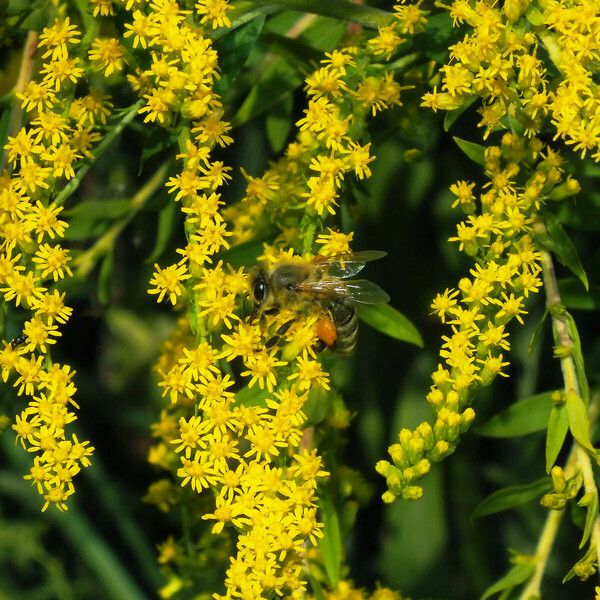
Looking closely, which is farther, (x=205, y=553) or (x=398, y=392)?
(x=398, y=392)

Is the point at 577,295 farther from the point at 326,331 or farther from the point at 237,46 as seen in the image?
the point at 237,46

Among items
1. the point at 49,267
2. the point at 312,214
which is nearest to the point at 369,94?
the point at 312,214

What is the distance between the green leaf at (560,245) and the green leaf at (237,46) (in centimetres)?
43

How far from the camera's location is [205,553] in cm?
162

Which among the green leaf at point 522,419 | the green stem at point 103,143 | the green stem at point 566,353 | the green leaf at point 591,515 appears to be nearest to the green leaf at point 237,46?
the green stem at point 103,143

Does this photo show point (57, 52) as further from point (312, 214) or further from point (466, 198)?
point (466, 198)

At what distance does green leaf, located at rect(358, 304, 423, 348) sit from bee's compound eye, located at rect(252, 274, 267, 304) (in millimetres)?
134

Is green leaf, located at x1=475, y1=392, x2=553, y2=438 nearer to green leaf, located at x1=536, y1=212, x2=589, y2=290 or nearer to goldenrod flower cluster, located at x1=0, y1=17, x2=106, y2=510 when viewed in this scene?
Answer: green leaf, located at x1=536, y1=212, x2=589, y2=290

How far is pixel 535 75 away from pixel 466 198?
0.57ft

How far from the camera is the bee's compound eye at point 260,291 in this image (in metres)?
1.53

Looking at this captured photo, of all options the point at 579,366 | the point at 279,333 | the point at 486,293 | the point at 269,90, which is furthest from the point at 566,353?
the point at 269,90

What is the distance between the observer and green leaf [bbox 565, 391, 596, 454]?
138 cm

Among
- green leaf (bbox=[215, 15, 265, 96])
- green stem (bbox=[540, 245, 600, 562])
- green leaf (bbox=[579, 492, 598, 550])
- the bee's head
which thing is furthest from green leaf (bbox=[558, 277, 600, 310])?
green leaf (bbox=[215, 15, 265, 96])

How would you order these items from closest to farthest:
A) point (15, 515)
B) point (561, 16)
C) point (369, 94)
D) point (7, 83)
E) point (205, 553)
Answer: point (561, 16), point (369, 94), point (205, 553), point (7, 83), point (15, 515)
